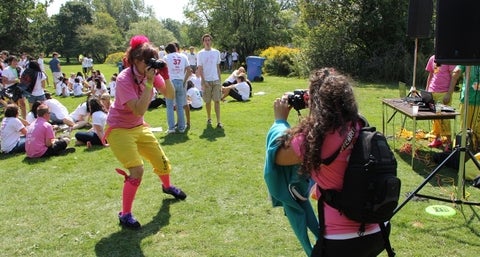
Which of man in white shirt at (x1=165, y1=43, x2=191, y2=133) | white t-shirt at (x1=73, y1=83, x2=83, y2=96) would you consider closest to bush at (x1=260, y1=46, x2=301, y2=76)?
white t-shirt at (x1=73, y1=83, x2=83, y2=96)

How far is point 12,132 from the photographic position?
25.0 ft

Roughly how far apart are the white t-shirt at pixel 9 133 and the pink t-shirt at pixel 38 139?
54 centimetres

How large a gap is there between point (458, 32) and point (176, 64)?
5565 mm

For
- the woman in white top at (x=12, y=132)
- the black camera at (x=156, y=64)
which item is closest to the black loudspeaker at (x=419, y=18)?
the black camera at (x=156, y=64)

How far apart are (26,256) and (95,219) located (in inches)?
32.8

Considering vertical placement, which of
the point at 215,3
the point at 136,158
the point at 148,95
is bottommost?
the point at 136,158

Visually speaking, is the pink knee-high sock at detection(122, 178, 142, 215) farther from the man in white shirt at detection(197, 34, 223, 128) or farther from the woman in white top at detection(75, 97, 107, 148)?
the man in white shirt at detection(197, 34, 223, 128)

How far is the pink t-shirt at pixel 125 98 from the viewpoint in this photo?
12.5 ft

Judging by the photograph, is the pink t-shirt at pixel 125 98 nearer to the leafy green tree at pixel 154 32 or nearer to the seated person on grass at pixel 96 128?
the seated person on grass at pixel 96 128

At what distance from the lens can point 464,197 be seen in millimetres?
4672

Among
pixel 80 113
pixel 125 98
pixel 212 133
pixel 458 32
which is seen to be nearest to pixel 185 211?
pixel 125 98

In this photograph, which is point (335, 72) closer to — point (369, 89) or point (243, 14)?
point (369, 89)

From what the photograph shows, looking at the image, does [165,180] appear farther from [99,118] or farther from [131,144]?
[99,118]

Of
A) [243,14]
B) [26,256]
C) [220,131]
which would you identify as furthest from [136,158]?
[243,14]
